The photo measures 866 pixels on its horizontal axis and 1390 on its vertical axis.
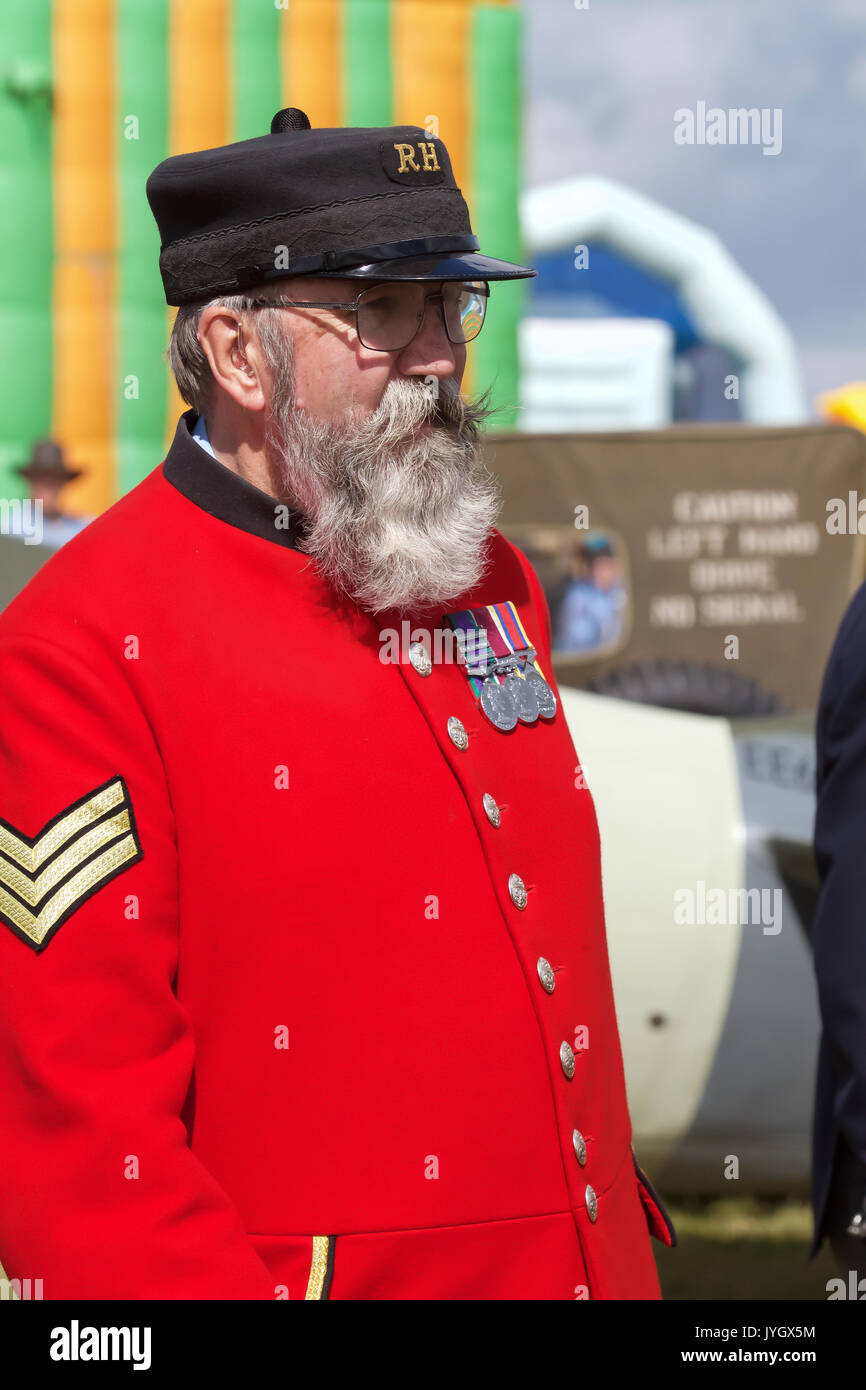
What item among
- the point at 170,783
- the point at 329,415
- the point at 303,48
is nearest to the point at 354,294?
the point at 329,415

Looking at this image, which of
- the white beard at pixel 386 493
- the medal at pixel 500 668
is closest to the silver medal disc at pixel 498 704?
the medal at pixel 500 668

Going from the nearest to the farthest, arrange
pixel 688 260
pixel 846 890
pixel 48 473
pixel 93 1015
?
1. pixel 93 1015
2. pixel 846 890
3. pixel 48 473
4. pixel 688 260

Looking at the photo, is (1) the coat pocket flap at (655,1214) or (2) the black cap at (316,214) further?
(1) the coat pocket flap at (655,1214)

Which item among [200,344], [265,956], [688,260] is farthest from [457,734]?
[688,260]

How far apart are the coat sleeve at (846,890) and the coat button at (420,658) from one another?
94 centimetres

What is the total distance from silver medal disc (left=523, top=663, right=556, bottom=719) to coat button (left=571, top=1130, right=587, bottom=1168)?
54cm

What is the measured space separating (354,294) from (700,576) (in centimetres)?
762

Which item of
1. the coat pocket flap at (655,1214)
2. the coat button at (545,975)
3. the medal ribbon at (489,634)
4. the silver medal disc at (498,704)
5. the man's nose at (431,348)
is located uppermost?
the man's nose at (431,348)

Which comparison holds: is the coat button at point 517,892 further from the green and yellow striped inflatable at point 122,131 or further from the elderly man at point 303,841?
the green and yellow striped inflatable at point 122,131

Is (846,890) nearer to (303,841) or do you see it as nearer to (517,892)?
(517,892)

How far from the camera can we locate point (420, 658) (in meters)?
1.89

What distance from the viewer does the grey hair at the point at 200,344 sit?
182 centimetres

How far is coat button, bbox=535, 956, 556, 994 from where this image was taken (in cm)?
180

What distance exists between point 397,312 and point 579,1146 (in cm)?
104
